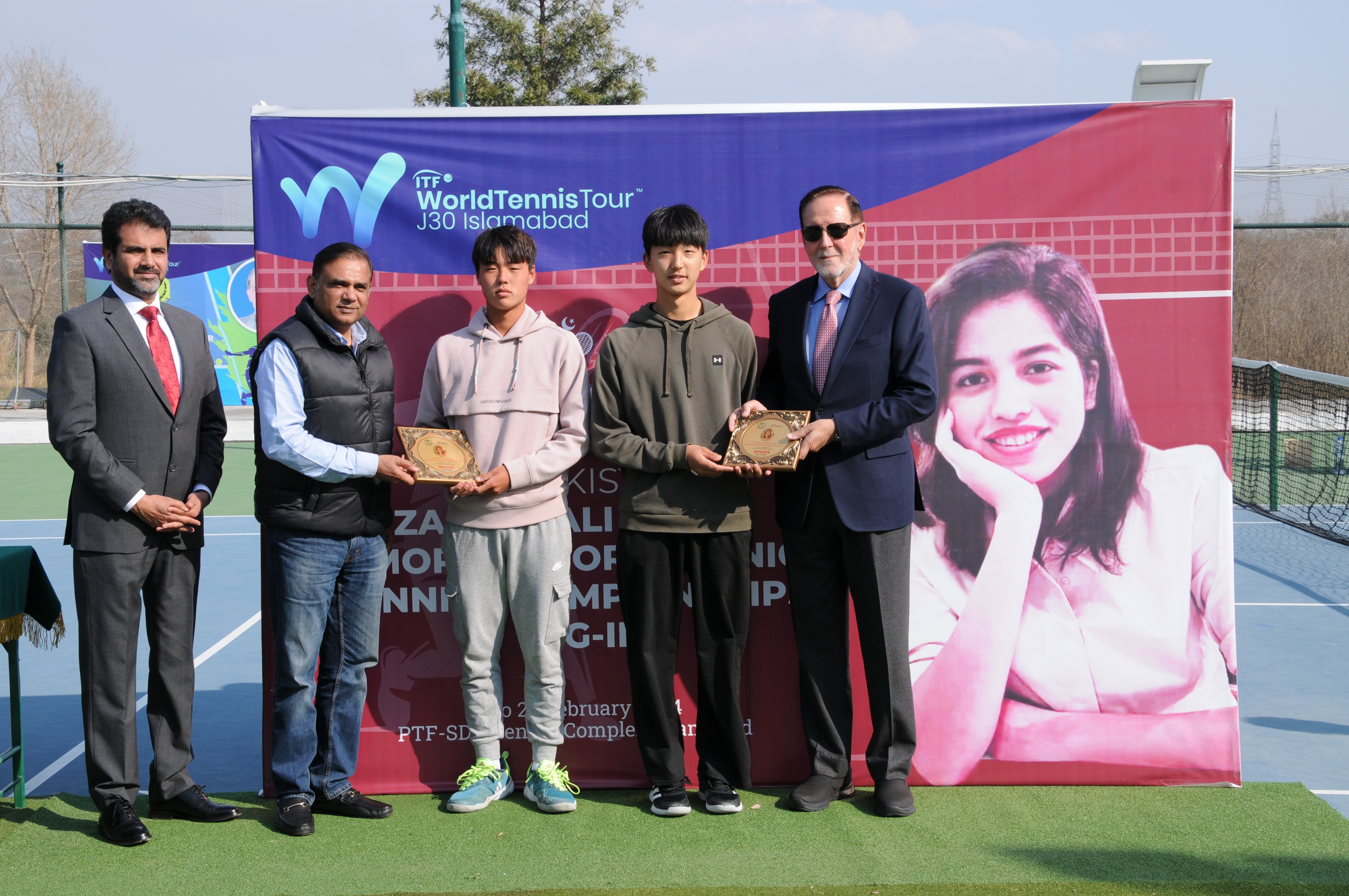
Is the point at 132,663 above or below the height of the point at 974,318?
below

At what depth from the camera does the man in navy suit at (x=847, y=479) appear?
345 centimetres

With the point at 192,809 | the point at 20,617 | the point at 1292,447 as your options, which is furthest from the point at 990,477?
the point at 1292,447

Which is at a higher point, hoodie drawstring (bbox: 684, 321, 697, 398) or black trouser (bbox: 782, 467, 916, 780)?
hoodie drawstring (bbox: 684, 321, 697, 398)

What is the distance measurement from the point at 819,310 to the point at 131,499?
230 cm

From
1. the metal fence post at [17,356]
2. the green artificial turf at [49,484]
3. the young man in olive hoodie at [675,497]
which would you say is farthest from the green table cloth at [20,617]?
the metal fence post at [17,356]

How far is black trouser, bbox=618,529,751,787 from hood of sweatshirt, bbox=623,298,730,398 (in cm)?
51

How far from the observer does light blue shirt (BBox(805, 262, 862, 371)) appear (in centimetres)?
354

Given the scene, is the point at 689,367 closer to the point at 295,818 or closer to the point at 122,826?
the point at 295,818

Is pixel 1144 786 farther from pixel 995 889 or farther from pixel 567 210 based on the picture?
pixel 567 210

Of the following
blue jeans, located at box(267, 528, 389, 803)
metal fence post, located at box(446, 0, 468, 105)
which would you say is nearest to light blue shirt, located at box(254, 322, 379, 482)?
blue jeans, located at box(267, 528, 389, 803)

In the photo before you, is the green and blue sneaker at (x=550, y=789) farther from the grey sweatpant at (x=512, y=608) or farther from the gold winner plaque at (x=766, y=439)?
the gold winner plaque at (x=766, y=439)

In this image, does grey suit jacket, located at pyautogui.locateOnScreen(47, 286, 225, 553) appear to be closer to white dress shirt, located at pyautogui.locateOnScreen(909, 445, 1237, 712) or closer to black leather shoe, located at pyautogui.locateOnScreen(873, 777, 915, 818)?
black leather shoe, located at pyautogui.locateOnScreen(873, 777, 915, 818)

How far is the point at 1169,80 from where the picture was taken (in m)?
3.86

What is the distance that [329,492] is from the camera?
3.40 metres
